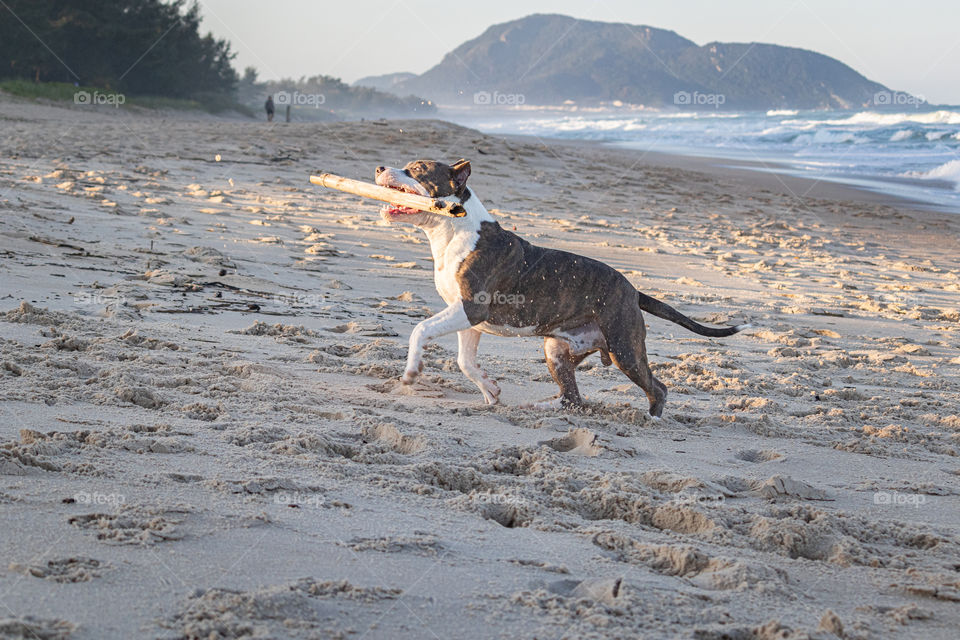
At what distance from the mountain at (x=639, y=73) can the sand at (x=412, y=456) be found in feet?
330

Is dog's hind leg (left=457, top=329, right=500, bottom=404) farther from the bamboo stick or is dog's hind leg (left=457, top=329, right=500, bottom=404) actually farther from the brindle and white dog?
the bamboo stick

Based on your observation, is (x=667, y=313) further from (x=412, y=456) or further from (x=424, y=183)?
(x=412, y=456)

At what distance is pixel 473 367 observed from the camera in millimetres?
4977

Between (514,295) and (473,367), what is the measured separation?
0.46m

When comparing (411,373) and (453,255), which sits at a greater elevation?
(453,255)

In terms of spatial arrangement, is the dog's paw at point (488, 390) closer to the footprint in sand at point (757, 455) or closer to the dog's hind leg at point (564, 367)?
the dog's hind leg at point (564, 367)

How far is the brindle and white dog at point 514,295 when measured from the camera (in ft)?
15.8

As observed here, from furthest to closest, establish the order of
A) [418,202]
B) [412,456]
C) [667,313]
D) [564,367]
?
[667,313], [564,367], [418,202], [412,456]

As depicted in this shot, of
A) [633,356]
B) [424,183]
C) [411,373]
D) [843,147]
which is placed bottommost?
[411,373]

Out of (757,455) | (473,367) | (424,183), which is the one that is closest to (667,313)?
(757,455)

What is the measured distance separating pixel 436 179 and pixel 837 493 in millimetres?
2537

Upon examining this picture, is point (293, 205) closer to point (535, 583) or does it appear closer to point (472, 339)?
point (472, 339)

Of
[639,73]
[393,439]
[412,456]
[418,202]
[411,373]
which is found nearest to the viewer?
[412,456]

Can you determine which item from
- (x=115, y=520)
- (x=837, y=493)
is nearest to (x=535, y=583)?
(x=115, y=520)
